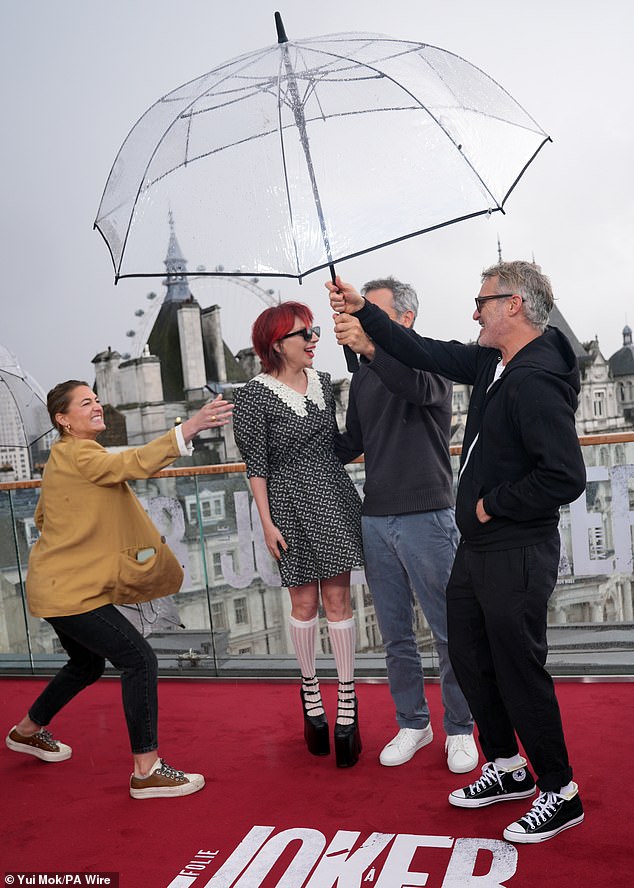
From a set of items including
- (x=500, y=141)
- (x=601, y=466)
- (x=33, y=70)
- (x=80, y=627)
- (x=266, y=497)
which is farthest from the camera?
(x=33, y=70)

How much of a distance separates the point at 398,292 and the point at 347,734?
1374 millimetres

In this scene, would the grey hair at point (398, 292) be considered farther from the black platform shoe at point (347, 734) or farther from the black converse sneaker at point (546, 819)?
the black converse sneaker at point (546, 819)

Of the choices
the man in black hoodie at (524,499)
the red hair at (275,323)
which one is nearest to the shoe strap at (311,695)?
the man in black hoodie at (524,499)

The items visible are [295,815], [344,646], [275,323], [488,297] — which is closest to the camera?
[488,297]

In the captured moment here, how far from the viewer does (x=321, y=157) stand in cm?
241

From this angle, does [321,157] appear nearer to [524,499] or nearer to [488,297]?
[488,297]

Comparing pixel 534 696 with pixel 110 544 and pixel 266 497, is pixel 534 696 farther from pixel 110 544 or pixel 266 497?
pixel 110 544

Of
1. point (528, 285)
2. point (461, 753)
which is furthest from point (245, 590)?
point (528, 285)

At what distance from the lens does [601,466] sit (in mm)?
3729

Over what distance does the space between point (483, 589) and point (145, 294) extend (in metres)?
55.9

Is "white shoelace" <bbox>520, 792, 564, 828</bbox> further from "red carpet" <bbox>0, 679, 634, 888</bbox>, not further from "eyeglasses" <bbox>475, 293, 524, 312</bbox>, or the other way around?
"eyeglasses" <bbox>475, 293, 524, 312</bbox>

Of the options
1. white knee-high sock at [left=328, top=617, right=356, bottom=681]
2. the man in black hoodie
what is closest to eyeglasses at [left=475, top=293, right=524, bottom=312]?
the man in black hoodie

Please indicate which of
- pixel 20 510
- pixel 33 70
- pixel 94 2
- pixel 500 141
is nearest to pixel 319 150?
pixel 500 141

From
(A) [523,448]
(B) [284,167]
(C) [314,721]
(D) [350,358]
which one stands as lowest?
(C) [314,721]
